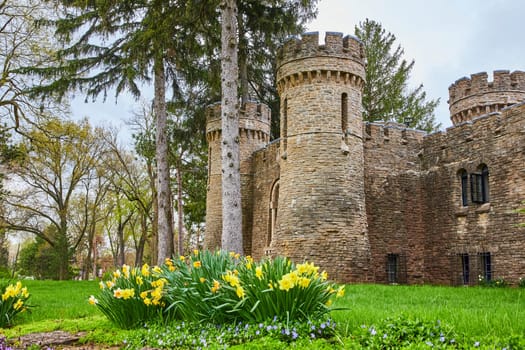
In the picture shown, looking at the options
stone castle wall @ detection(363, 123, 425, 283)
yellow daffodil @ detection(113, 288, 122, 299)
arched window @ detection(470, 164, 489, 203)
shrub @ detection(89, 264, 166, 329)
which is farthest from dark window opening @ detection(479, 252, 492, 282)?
yellow daffodil @ detection(113, 288, 122, 299)

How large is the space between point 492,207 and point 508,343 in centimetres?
1317

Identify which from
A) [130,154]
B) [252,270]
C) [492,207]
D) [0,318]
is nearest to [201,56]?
[492,207]

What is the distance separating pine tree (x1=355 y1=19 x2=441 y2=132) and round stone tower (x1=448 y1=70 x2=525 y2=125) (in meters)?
8.83

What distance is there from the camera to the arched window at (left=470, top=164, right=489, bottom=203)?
57.6 feet

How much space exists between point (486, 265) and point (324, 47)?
8612mm

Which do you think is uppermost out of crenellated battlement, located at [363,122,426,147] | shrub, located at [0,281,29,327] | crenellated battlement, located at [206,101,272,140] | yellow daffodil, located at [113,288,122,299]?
crenellated battlement, located at [206,101,272,140]

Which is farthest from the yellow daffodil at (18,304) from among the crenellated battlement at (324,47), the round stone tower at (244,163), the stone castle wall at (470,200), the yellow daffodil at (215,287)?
the round stone tower at (244,163)

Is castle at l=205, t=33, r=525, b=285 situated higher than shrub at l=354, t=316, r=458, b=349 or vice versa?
castle at l=205, t=33, r=525, b=285

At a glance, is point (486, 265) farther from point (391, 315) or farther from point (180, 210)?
point (180, 210)

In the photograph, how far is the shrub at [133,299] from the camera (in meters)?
7.57

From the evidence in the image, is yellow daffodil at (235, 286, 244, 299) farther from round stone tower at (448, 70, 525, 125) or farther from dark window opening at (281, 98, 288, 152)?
round stone tower at (448, 70, 525, 125)

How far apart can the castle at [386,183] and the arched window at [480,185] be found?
0.03 m

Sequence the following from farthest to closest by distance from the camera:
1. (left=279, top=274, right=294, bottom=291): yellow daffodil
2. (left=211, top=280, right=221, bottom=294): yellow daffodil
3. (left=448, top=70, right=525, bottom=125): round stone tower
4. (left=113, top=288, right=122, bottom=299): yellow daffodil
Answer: (left=448, top=70, right=525, bottom=125): round stone tower → (left=113, top=288, right=122, bottom=299): yellow daffodil → (left=211, top=280, right=221, bottom=294): yellow daffodil → (left=279, top=274, right=294, bottom=291): yellow daffodil

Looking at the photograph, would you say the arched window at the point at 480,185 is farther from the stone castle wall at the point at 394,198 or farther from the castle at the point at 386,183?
the stone castle wall at the point at 394,198
